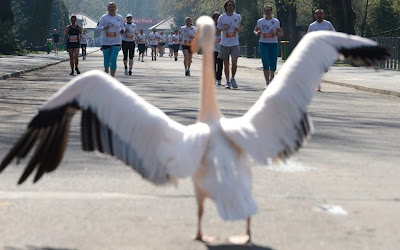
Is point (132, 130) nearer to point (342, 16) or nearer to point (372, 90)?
point (372, 90)

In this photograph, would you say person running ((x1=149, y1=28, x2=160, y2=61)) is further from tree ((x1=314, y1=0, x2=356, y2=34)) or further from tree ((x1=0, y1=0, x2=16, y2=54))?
tree ((x1=314, y1=0, x2=356, y2=34))

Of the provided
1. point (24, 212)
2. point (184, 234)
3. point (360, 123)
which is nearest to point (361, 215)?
point (184, 234)

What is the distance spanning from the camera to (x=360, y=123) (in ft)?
47.1

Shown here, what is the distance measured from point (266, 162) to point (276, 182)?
9.00 ft

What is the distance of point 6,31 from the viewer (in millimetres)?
52031

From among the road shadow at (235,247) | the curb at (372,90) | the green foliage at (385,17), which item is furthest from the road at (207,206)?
the green foliage at (385,17)

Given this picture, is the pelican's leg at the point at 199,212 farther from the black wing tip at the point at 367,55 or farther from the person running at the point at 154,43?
the person running at the point at 154,43

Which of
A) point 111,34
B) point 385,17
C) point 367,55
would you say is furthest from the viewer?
point 385,17

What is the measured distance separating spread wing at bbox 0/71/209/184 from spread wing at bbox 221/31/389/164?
26 centimetres

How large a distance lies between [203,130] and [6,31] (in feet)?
157

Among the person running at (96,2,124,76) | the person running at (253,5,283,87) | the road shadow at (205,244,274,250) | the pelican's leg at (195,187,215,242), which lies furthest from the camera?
the person running at (96,2,124,76)

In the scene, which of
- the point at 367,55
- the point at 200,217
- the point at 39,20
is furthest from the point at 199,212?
the point at 39,20

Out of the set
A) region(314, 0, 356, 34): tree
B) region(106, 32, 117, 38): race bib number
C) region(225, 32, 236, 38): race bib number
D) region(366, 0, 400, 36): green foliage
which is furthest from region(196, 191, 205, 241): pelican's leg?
region(366, 0, 400, 36): green foliage

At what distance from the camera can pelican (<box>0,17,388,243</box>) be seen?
5449mm
